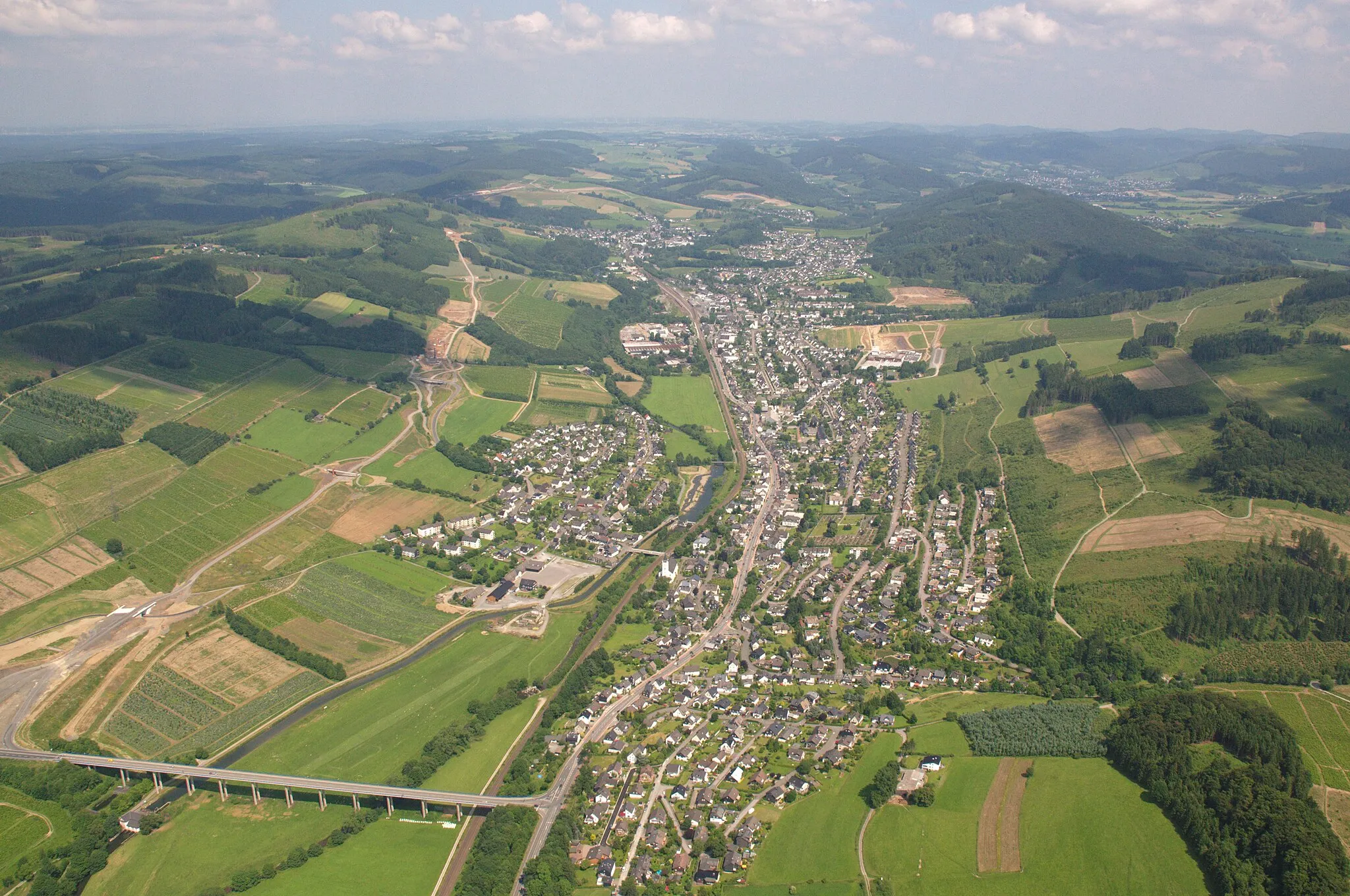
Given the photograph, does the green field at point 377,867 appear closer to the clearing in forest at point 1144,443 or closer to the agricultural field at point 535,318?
the clearing in forest at point 1144,443

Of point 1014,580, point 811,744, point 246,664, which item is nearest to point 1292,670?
point 1014,580

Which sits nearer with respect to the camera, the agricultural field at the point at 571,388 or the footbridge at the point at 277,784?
the footbridge at the point at 277,784

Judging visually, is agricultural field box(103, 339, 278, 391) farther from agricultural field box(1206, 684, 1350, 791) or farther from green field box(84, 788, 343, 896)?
agricultural field box(1206, 684, 1350, 791)

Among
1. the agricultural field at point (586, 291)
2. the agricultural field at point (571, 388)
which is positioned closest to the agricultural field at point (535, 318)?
the agricultural field at point (586, 291)

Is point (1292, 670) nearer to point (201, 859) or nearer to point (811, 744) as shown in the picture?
point (811, 744)

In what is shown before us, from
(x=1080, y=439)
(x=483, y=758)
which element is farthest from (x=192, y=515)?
(x=1080, y=439)

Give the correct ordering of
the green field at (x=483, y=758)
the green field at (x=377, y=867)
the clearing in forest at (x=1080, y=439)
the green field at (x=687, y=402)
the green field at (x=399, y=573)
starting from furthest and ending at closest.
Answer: the green field at (x=687, y=402)
the clearing in forest at (x=1080, y=439)
the green field at (x=399, y=573)
the green field at (x=483, y=758)
the green field at (x=377, y=867)
